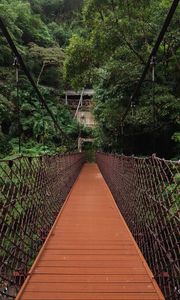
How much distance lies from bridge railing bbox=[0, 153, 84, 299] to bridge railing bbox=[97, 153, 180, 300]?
26.2 inches

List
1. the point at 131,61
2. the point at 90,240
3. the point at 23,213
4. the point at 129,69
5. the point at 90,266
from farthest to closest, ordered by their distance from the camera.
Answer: the point at 131,61 → the point at 129,69 → the point at 90,240 → the point at 23,213 → the point at 90,266

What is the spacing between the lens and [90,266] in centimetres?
189

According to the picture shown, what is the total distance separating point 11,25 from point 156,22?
767cm

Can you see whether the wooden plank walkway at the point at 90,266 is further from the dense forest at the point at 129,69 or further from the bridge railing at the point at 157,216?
the dense forest at the point at 129,69

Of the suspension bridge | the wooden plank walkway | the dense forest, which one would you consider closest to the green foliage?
the dense forest

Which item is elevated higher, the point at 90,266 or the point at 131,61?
the point at 131,61

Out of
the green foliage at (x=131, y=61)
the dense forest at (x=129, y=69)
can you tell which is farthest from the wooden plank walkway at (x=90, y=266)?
the green foliage at (x=131, y=61)

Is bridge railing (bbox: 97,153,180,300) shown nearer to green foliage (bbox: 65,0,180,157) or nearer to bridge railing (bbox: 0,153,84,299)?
bridge railing (bbox: 0,153,84,299)

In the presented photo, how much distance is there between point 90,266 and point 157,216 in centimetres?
43

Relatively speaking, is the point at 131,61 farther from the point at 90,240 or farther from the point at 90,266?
the point at 90,266

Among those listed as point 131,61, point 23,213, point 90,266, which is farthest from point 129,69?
point 90,266

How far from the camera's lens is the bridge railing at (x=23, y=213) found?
175 centimetres

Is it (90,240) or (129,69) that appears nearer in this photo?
(90,240)

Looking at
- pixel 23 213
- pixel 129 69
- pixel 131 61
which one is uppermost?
pixel 131 61
